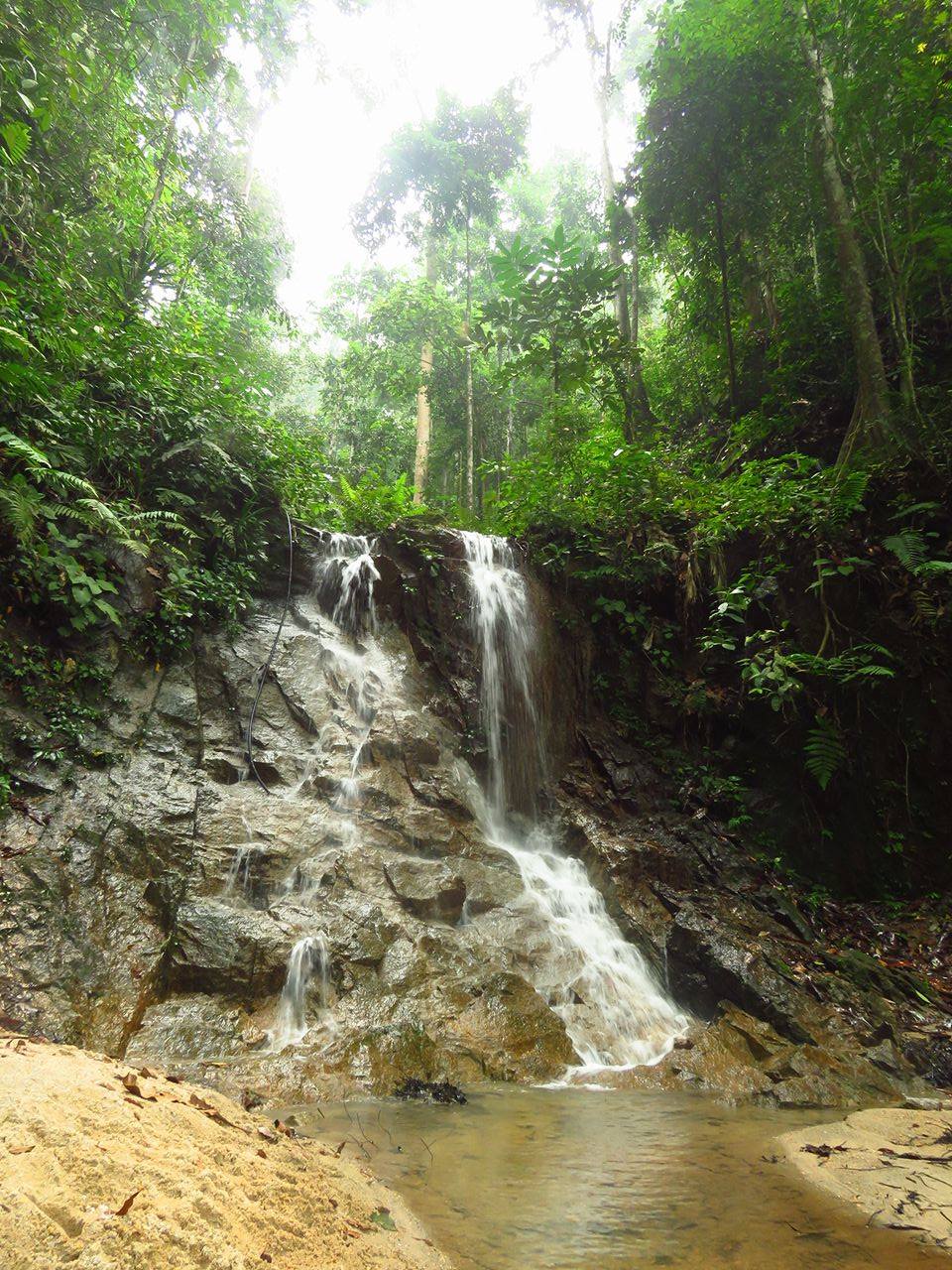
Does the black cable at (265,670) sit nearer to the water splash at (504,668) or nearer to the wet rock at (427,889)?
the wet rock at (427,889)

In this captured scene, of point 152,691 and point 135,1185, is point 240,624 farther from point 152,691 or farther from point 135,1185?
point 135,1185

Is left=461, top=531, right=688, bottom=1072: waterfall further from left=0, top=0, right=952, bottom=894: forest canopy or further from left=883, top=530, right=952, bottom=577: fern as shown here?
left=883, top=530, right=952, bottom=577: fern

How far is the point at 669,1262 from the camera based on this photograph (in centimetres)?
218

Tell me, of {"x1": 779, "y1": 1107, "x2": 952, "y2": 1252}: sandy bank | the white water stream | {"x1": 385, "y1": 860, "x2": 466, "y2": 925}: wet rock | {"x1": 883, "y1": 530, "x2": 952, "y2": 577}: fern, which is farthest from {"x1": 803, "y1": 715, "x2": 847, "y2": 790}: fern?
{"x1": 385, "y1": 860, "x2": 466, "y2": 925}: wet rock

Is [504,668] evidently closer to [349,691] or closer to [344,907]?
[349,691]

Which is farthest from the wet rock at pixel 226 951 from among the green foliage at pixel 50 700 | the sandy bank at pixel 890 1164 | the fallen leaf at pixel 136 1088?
the sandy bank at pixel 890 1164

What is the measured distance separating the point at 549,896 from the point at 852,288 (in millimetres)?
8908

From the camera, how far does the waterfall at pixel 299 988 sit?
4.29 meters

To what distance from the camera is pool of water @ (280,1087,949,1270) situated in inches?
88.1

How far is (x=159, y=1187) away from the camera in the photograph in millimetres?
1617

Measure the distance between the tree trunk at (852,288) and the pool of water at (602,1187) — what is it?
7.77m

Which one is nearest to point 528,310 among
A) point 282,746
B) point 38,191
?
point 38,191

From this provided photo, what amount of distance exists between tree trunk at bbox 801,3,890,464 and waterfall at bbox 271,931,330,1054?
8275 millimetres

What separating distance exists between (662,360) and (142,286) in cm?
1034
